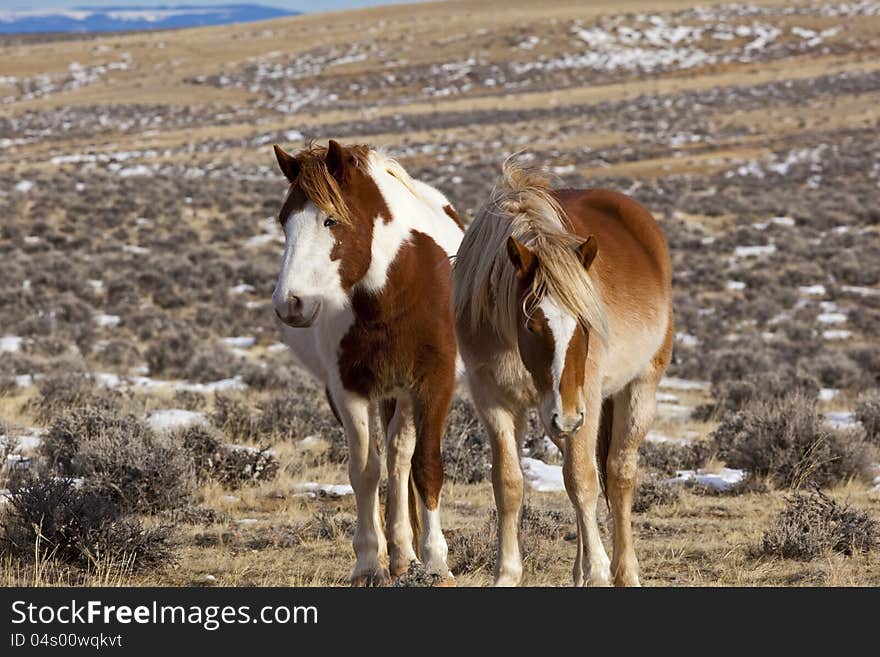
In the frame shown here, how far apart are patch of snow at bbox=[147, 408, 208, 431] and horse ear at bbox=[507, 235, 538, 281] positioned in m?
5.78

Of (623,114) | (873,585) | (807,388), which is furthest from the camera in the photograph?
(623,114)

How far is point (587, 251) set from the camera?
4570 millimetres

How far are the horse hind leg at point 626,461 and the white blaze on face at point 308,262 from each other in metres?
1.68

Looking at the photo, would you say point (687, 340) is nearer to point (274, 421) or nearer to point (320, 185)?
point (274, 421)

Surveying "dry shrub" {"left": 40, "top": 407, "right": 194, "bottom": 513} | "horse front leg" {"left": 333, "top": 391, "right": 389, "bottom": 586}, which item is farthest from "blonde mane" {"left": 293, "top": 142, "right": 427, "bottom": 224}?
"dry shrub" {"left": 40, "top": 407, "right": 194, "bottom": 513}

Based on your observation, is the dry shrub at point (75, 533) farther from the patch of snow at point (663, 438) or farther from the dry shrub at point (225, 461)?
the patch of snow at point (663, 438)

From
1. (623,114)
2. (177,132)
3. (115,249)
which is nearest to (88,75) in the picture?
(177,132)

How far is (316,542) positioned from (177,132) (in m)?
52.8

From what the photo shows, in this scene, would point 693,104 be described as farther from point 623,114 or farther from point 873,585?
point 873,585

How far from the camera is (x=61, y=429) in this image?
27.6ft

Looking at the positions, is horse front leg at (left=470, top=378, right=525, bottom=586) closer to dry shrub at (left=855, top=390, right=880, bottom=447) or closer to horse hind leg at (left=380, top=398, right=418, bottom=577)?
horse hind leg at (left=380, top=398, right=418, bottom=577)

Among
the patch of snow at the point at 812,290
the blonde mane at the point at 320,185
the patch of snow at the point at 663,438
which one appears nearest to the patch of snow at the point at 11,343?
the patch of snow at the point at 663,438

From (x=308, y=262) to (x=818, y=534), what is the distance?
3295mm

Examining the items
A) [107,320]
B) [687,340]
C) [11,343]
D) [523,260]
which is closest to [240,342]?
[107,320]
